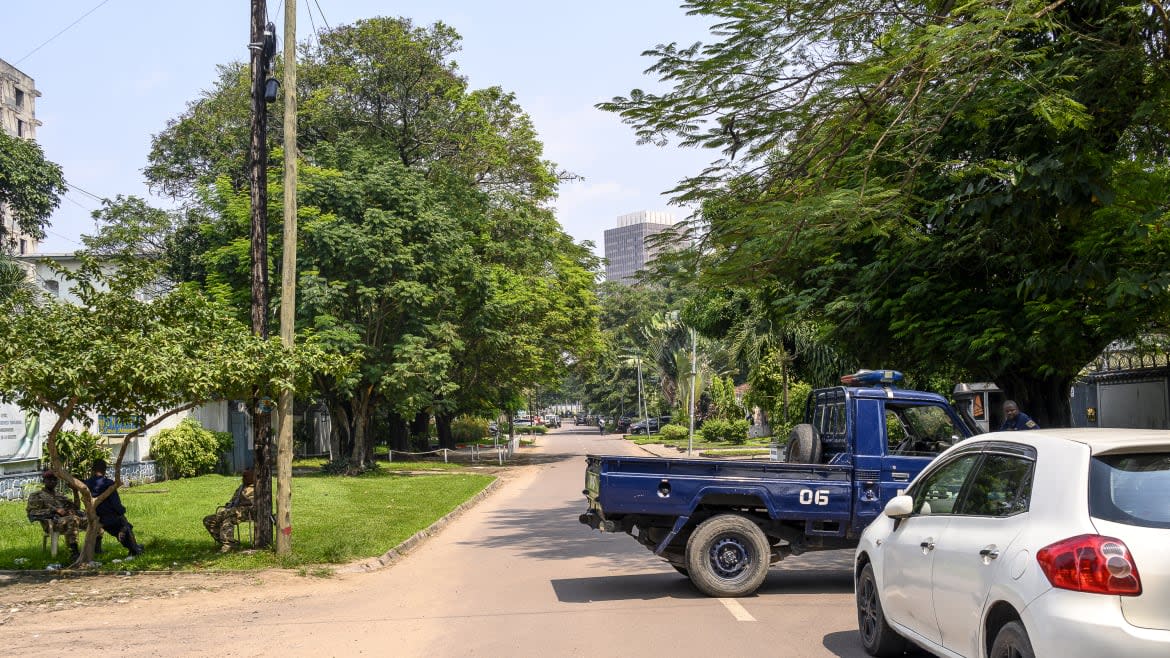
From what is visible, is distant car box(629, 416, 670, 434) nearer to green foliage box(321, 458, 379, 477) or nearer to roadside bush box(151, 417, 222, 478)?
green foliage box(321, 458, 379, 477)

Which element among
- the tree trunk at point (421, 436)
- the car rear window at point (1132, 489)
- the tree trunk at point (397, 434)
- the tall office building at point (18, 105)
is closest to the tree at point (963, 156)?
the car rear window at point (1132, 489)

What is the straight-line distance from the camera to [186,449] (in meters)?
29.6

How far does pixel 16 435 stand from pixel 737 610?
1749cm

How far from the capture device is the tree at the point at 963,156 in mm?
11156

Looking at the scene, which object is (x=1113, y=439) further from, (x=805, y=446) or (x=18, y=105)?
(x=18, y=105)

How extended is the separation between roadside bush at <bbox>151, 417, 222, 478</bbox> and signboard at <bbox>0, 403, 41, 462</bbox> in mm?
6943

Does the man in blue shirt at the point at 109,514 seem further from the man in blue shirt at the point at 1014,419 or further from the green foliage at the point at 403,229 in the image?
the green foliage at the point at 403,229

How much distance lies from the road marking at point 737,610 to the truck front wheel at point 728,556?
19 centimetres

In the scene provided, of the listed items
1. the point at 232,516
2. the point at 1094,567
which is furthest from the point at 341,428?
the point at 1094,567

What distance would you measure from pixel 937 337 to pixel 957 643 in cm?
936

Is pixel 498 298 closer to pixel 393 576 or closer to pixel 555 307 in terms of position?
pixel 555 307

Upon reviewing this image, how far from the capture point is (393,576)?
12906 millimetres

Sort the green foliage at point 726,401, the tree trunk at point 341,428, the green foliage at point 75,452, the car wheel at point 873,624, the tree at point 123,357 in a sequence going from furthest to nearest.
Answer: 1. the green foliage at point 726,401
2. the tree trunk at point 341,428
3. the green foliage at point 75,452
4. the tree at point 123,357
5. the car wheel at point 873,624

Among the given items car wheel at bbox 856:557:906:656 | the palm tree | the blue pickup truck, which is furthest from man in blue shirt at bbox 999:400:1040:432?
the palm tree
